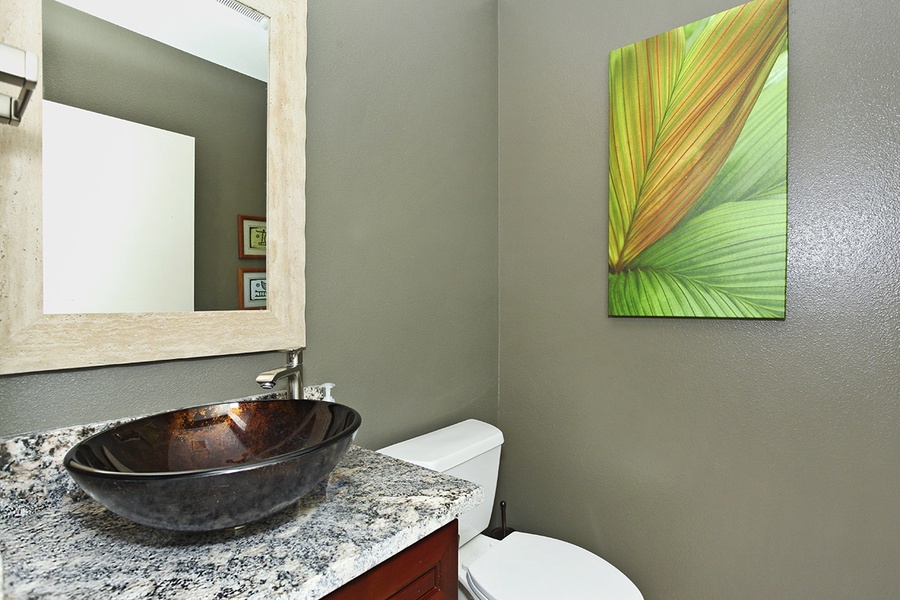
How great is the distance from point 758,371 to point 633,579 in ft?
2.60

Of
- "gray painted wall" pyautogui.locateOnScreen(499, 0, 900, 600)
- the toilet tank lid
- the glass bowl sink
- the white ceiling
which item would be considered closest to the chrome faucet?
the glass bowl sink

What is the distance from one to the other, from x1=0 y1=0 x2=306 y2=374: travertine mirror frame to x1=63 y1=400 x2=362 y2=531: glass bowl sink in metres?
0.17

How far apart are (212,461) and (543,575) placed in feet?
3.01

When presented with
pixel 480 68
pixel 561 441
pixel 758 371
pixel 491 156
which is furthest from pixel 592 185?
pixel 561 441

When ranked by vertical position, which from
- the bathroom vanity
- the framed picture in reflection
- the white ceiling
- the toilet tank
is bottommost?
the toilet tank

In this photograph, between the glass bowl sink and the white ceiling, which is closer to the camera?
the glass bowl sink

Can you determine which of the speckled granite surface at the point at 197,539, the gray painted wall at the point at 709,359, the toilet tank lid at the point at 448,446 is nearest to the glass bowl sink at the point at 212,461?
the speckled granite surface at the point at 197,539

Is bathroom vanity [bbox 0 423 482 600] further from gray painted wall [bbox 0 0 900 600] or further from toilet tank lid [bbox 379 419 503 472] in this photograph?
toilet tank lid [bbox 379 419 503 472]

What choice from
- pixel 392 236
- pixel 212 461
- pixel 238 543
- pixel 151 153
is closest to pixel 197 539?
pixel 238 543

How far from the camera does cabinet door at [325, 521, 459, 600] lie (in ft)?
2.29

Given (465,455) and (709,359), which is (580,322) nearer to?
(709,359)

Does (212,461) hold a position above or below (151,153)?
below

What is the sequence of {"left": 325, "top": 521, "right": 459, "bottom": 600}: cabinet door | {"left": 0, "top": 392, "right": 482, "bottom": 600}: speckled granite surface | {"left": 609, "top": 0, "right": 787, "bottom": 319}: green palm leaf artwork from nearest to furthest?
{"left": 0, "top": 392, "right": 482, "bottom": 600}: speckled granite surface
{"left": 325, "top": 521, "right": 459, "bottom": 600}: cabinet door
{"left": 609, "top": 0, "right": 787, "bottom": 319}: green palm leaf artwork

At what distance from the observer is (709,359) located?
1429mm
